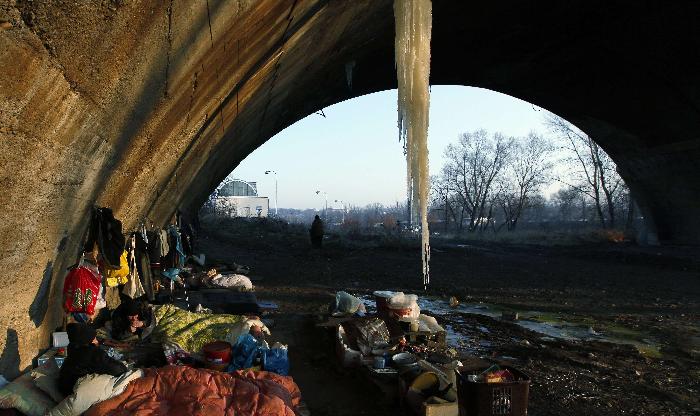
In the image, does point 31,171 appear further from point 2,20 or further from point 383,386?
point 383,386

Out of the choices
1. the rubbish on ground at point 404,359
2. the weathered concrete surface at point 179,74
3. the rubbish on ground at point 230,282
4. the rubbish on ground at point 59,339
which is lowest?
the rubbish on ground at point 404,359

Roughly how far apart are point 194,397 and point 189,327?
3011 mm

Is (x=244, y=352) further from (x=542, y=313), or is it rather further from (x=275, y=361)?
(x=542, y=313)

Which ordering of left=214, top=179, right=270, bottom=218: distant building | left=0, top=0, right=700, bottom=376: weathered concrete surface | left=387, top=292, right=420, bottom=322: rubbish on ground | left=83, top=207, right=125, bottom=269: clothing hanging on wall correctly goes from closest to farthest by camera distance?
1. left=0, top=0, right=700, bottom=376: weathered concrete surface
2. left=83, top=207, right=125, bottom=269: clothing hanging on wall
3. left=387, top=292, right=420, bottom=322: rubbish on ground
4. left=214, top=179, right=270, bottom=218: distant building

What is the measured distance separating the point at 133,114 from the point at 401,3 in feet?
12.2

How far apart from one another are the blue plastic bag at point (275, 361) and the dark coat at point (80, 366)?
190 cm

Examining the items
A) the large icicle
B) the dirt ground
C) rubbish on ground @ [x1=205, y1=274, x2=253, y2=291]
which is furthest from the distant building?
the large icicle

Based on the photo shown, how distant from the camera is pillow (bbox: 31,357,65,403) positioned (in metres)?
4.71

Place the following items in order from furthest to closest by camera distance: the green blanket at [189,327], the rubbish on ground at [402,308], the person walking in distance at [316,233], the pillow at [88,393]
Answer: the person walking in distance at [316,233] < the rubbish on ground at [402,308] < the green blanket at [189,327] < the pillow at [88,393]

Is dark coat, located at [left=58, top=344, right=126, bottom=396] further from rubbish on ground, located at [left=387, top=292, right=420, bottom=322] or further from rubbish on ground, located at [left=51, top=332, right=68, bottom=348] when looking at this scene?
rubbish on ground, located at [left=387, top=292, right=420, bottom=322]

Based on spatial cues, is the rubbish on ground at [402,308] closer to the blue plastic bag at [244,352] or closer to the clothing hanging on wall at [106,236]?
the blue plastic bag at [244,352]

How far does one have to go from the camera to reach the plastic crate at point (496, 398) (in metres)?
4.99

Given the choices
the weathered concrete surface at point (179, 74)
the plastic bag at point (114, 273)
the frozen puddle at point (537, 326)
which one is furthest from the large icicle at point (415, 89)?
the plastic bag at point (114, 273)

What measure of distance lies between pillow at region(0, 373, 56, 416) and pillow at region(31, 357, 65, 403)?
0.03 m
